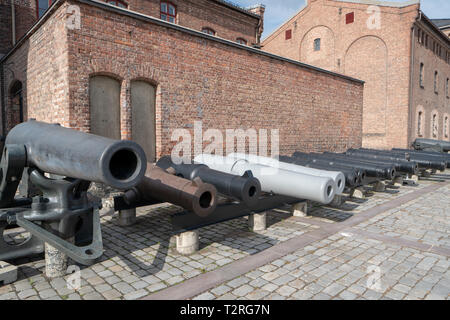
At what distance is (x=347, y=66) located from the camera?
74.1 ft

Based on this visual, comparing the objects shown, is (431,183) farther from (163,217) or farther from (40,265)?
(40,265)

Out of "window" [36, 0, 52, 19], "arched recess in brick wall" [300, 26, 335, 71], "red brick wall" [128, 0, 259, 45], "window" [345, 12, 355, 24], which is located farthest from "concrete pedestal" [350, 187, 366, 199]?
"window" [345, 12, 355, 24]

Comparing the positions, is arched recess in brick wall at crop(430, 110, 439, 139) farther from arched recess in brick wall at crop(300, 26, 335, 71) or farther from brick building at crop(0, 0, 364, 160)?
brick building at crop(0, 0, 364, 160)

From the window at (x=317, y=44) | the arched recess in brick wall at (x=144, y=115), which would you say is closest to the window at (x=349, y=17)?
the window at (x=317, y=44)

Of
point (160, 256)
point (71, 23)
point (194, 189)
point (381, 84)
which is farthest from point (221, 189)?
point (381, 84)

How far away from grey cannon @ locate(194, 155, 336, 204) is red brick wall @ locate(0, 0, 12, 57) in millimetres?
11983

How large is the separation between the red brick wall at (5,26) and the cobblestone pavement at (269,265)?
1147 centimetres

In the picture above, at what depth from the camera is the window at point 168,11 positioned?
15891mm

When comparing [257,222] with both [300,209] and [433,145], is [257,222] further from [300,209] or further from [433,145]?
[433,145]

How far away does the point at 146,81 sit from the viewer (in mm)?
7652

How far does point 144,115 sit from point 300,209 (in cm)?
418

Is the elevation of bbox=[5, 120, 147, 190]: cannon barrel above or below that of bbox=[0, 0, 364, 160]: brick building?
below

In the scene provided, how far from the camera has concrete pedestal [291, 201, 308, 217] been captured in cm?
623

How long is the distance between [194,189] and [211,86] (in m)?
5.62
